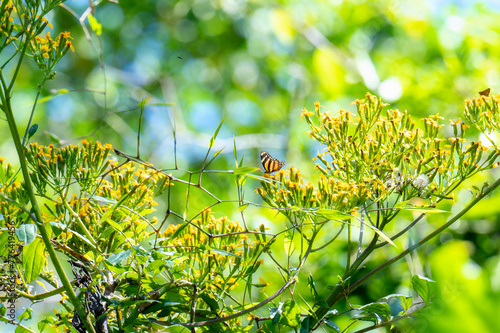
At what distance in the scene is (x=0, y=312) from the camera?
1.58ft

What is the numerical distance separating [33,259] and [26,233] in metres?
0.06

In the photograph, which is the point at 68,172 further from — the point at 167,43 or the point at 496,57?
the point at 167,43

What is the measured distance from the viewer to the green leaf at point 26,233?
1.24 ft

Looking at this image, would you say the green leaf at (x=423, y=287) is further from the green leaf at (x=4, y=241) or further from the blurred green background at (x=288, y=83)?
the green leaf at (x=4, y=241)

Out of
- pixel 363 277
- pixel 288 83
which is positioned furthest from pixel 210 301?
pixel 288 83

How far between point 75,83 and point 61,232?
3.20 metres

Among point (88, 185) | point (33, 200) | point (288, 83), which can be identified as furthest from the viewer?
point (288, 83)

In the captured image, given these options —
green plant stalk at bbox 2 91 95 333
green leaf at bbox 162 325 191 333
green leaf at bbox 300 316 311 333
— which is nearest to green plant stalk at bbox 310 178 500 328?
green leaf at bbox 300 316 311 333

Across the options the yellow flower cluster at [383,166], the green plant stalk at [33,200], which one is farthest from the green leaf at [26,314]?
the yellow flower cluster at [383,166]

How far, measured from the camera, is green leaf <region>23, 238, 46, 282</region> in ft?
1.41

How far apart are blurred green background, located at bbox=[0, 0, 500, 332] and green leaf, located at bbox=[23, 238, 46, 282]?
0.41 ft

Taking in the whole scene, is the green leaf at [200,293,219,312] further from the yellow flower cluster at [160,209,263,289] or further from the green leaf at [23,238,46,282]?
the green leaf at [23,238,46,282]

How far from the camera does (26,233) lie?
0.38 metres

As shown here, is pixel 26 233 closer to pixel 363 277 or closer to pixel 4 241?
pixel 4 241
